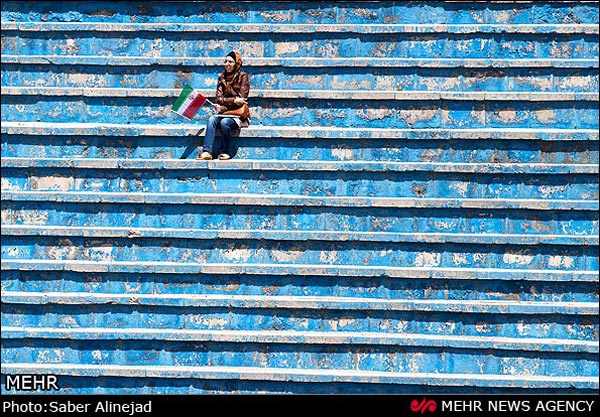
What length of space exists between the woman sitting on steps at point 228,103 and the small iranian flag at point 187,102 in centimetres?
18

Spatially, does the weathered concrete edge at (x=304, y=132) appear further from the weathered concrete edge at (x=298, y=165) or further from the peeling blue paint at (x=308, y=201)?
the weathered concrete edge at (x=298, y=165)

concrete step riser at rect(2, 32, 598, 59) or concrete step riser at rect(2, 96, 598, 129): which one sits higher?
concrete step riser at rect(2, 32, 598, 59)

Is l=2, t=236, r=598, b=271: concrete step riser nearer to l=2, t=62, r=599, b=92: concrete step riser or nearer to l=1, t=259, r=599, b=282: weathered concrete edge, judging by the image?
l=1, t=259, r=599, b=282: weathered concrete edge

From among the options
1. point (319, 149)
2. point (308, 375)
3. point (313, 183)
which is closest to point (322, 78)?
point (319, 149)

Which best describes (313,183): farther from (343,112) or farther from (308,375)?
(308,375)

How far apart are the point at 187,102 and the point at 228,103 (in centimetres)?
42

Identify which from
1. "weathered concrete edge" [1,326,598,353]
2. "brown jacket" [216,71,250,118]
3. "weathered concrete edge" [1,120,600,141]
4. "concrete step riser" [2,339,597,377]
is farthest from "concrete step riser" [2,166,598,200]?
"concrete step riser" [2,339,597,377]

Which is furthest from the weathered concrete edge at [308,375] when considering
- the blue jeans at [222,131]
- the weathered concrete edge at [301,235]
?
the blue jeans at [222,131]

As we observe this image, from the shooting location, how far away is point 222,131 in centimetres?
914

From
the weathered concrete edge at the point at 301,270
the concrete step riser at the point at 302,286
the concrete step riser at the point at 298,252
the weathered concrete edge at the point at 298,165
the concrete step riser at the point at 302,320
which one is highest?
the weathered concrete edge at the point at 298,165

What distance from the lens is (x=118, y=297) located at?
927cm

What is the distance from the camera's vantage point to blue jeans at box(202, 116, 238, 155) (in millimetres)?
9109

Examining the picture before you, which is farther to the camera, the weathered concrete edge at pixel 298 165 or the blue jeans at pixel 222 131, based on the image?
the blue jeans at pixel 222 131

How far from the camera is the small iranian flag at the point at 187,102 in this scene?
916 centimetres
